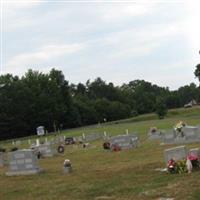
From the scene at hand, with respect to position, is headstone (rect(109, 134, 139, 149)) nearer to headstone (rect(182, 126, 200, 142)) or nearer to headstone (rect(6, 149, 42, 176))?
headstone (rect(182, 126, 200, 142))

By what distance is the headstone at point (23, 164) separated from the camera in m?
23.9

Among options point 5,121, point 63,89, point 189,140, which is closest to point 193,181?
point 189,140

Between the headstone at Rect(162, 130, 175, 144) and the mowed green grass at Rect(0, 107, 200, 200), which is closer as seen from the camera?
the mowed green grass at Rect(0, 107, 200, 200)

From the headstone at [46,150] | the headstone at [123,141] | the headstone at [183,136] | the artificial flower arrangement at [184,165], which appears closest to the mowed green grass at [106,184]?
the artificial flower arrangement at [184,165]

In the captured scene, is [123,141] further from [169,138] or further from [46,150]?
[46,150]

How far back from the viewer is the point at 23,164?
24.1 m

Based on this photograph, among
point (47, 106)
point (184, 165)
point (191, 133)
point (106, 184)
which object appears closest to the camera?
point (106, 184)

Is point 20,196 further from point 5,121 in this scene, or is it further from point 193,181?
point 5,121

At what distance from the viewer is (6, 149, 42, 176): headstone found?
78.5 feet

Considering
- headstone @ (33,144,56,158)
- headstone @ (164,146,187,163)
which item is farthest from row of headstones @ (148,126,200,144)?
headstone @ (164,146,187,163)

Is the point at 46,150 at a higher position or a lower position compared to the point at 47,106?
lower

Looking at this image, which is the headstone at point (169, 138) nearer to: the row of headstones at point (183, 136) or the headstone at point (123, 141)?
the row of headstones at point (183, 136)

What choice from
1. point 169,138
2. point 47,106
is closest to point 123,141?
point 169,138

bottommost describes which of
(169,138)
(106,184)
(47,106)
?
(106,184)
